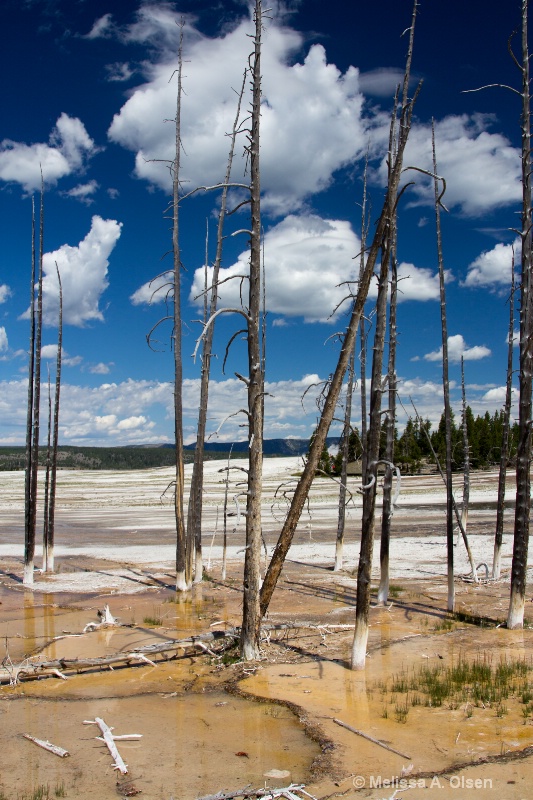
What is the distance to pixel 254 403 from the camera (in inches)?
435

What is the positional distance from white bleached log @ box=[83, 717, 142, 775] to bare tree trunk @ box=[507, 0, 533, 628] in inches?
290

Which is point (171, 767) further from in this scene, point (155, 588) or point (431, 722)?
point (155, 588)

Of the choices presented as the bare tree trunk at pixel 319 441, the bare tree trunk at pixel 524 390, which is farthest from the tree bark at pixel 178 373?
the bare tree trunk at pixel 524 390

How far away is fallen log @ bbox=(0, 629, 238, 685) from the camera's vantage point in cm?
1043

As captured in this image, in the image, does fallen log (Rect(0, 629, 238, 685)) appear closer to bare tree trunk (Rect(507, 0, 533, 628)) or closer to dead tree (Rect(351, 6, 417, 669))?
dead tree (Rect(351, 6, 417, 669))

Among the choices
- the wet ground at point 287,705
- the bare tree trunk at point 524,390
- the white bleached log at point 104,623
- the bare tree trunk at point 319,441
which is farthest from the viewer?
the white bleached log at point 104,623

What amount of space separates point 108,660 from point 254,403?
15.5 ft

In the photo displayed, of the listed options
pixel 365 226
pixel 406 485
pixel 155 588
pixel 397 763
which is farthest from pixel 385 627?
pixel 406 485

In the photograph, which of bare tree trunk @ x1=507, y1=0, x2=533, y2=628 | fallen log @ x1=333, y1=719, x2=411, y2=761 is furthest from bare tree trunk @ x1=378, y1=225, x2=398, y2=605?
fallen log @ x1=333, y1=719, x2=411, y2=761

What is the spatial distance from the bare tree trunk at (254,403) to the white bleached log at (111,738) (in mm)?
3059

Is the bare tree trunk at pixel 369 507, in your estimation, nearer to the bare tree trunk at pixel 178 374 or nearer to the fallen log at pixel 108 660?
the fallen log at pixel 108 660

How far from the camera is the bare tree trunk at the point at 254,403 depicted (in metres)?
10.9

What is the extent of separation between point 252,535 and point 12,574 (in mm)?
13385

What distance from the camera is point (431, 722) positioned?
8078mm
